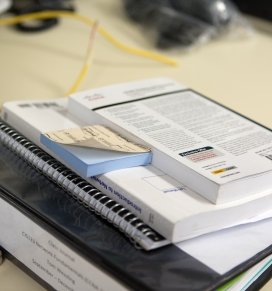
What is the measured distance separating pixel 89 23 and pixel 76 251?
69cm

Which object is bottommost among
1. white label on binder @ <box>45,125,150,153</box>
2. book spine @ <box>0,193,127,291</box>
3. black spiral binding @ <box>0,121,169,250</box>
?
book spine @ <box>0,193,127,291</box>

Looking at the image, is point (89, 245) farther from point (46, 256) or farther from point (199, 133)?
point (199, 133)

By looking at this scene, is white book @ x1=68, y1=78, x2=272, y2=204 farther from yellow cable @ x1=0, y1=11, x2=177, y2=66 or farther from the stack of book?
yellow cable @ x1=0, y1=11, x2=177, y2=66

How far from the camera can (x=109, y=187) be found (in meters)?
0.48

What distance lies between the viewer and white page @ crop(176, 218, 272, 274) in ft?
1.44

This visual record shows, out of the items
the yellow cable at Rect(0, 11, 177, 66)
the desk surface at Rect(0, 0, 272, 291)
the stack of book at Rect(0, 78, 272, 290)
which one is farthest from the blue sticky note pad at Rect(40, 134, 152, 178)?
the yellow cable at Rect(0, 11, 177, 66)

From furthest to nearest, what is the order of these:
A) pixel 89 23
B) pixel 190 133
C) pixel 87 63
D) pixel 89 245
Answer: pixel 89 23, pixel 87 63, pixel 190 133, pixel 89 245

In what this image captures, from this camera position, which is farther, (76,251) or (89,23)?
(89,23)

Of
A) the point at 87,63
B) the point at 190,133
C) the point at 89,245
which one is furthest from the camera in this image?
the point at 87,63

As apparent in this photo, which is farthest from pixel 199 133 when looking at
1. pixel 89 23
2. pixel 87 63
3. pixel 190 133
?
pixel 89 23

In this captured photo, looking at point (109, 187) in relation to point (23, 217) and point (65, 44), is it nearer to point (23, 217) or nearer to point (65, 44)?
point (23, 217)

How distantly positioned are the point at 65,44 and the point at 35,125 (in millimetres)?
423

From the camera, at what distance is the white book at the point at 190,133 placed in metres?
0.48

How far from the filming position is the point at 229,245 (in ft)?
1.53
